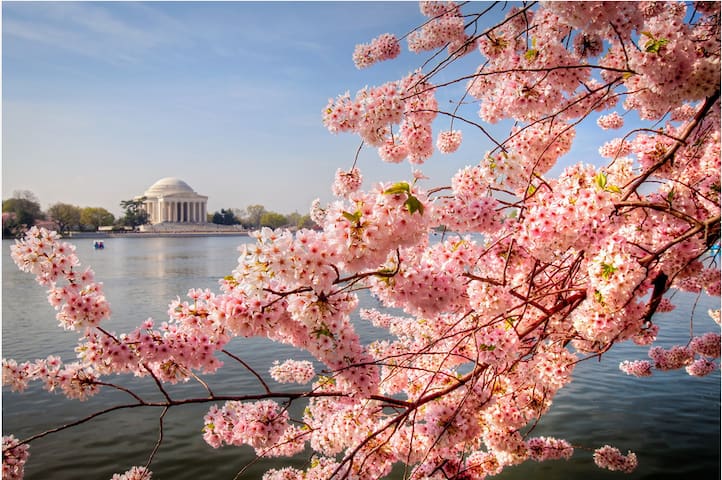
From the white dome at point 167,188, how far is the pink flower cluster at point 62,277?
344 feet

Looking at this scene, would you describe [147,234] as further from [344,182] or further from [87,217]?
[344,182]

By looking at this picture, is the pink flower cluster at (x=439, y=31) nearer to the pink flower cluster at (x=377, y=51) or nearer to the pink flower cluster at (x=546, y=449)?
the pink flower cluster at (x=377, y=51)

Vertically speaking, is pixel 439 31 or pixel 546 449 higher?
pixel 439 31

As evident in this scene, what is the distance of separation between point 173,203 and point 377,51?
10429 centimetres

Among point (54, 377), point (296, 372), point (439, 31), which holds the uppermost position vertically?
point (439, 31)

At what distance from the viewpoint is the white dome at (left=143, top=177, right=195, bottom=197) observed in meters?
102

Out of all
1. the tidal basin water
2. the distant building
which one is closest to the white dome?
the distant building

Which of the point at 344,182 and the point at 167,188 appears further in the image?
the point at 167,188

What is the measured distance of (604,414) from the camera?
7359mm

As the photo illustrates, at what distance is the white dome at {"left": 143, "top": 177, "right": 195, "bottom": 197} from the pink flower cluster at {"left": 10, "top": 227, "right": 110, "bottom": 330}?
105m

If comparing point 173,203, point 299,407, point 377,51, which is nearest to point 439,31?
point 377,51

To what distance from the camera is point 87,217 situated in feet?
305

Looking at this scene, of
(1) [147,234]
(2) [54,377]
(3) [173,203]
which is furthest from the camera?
(3) [173,203]

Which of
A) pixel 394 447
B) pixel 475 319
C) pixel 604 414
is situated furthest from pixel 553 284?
pixel 604 414
